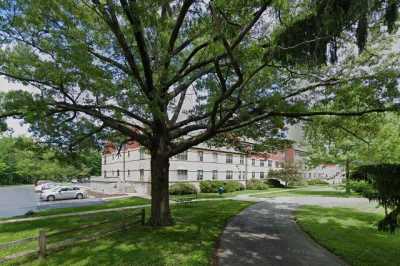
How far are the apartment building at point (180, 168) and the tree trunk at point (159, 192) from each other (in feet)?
54.5

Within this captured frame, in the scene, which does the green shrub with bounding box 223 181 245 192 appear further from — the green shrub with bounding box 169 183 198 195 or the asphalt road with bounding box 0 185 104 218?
the asphalt road with bounding box 0 185 104 218

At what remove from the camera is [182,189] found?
1154 inches

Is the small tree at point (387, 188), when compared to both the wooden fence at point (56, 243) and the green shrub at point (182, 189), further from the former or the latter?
the green shrub at point (182, 189)

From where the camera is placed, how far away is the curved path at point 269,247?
703cm

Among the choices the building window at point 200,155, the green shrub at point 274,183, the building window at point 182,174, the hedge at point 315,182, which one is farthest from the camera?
the hedge at point 315,182

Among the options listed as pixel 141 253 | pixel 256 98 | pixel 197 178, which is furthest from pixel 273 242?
pixel 197 178

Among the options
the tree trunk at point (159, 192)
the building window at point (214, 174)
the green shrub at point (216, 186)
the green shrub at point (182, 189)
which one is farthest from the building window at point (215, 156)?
the tree trunk at point (159, 192)

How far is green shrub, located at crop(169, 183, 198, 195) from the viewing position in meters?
29.0

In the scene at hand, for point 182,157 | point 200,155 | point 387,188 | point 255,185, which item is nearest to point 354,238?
point 387,188

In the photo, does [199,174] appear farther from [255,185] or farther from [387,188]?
[387,188]

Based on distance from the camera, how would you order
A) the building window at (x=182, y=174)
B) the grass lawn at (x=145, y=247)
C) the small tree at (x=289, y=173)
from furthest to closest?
the small tree at (x=289, y=173) < the building window at (x=182, y=174) < the grass lawn at (x=145, y=247)

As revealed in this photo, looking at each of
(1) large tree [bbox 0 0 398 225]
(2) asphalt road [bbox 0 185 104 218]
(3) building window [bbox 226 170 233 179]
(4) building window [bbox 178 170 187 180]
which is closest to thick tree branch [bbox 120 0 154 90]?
(1) large tree [bbox 0 0 398 225]

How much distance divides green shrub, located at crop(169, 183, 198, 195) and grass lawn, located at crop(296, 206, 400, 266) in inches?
653

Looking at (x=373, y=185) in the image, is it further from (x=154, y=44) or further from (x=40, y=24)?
(x=40, y=24)
